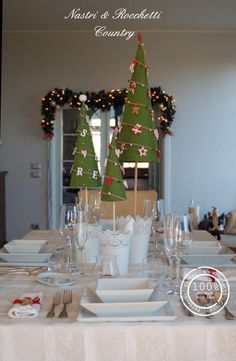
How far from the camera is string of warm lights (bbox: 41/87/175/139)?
226 inches

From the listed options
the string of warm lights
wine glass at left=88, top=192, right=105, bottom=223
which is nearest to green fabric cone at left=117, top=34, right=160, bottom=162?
wine glass at left=88, top=192, right=105, bottom=223

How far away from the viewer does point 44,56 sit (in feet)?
19.4

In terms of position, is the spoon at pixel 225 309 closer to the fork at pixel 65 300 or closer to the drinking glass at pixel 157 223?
the fork at pixel 65 300

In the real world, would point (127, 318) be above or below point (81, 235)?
below

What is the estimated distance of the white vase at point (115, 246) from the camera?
1.58 m

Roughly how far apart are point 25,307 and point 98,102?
15.9 ft

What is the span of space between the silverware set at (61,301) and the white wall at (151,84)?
15.6 feet

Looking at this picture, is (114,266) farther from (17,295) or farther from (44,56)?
(44,56)

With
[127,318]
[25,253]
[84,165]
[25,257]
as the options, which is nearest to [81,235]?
[25,257]

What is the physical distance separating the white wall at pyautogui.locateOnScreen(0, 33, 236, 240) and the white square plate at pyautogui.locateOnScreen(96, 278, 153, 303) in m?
4.73

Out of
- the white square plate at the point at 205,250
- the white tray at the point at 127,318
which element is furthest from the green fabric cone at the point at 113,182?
the white tray at the point at 127,318

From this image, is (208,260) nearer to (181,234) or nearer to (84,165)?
(181,234)

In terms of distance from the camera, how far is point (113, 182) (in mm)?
1630

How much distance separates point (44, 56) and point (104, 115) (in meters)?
1.12
